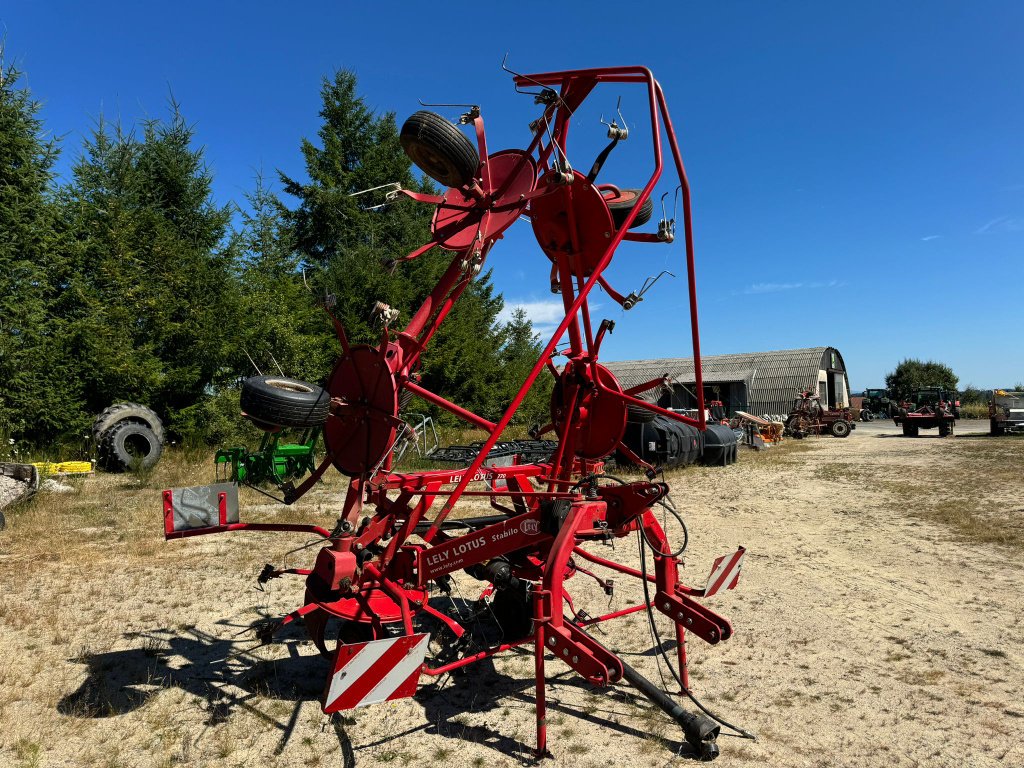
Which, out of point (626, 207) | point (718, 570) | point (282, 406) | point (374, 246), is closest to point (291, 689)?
point (282, 406)

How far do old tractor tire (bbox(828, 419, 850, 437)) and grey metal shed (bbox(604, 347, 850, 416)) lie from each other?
34.3 feet

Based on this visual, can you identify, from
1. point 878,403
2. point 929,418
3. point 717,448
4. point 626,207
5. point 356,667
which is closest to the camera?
point 356,667

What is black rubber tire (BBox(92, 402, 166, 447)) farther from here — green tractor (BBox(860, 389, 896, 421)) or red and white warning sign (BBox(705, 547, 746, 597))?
green tractor (BBox(860, 389, 896, 421))

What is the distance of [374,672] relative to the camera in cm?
371

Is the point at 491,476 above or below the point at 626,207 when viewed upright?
below

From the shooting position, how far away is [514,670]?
5.24 meters

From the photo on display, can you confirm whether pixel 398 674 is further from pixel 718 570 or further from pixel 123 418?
pixel 123 418

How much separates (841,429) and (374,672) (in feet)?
112

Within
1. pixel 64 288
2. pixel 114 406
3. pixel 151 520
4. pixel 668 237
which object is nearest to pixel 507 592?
pixel 668 237

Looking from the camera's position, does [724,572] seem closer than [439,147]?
No

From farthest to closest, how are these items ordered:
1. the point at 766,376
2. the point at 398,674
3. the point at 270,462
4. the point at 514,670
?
1. the point at 766,376
2. the point at 270,462
3. the point at 514,670
4. the point at 398,674

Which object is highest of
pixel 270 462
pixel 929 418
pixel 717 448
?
pixel 929 418

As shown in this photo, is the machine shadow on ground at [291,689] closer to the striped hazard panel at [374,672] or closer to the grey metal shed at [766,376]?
the striped hazard panel at [374,672]

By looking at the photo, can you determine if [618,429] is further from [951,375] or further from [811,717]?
[951,375]
